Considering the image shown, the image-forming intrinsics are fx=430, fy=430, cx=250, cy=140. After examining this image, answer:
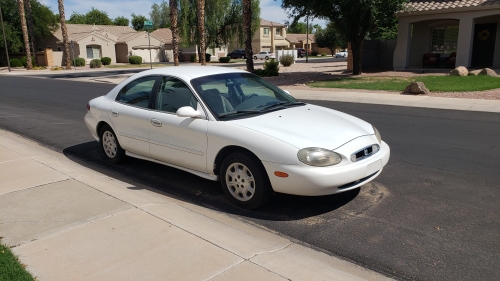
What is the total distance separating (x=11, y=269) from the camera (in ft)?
11.0

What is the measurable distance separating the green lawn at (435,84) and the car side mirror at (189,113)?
1344 centimetres

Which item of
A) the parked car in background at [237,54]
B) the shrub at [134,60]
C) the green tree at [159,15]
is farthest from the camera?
the green tree at [159,15]

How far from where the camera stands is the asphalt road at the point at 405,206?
148 inches

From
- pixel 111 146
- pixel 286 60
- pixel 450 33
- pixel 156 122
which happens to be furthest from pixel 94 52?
pixel 156 122

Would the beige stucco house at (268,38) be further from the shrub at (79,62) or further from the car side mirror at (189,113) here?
the car side mirror at (189,113)

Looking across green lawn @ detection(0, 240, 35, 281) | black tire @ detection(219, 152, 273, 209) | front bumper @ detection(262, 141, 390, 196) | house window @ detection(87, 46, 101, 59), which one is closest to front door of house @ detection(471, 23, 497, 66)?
front bumper @ detection(262, 141, 390, 196)

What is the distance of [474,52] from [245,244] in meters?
25.6

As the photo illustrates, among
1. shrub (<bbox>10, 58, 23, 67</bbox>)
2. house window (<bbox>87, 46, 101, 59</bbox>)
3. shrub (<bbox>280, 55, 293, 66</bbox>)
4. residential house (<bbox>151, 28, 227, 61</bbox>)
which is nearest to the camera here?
shrub (<bbox>280, 55, 293, 66</bbox>)

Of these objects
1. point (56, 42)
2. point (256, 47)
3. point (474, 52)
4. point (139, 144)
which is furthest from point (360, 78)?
point (256, 47)

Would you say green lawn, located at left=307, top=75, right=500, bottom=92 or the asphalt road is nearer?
the asphalt road

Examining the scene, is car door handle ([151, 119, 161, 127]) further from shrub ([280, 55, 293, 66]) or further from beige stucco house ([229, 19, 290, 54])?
beige stucco house ([229, 19, 290, 54])

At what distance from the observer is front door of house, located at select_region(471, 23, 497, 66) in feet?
79.6

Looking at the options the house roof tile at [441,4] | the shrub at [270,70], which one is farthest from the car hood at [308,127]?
the shrub at [270,70]

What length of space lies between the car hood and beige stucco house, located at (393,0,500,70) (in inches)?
803
